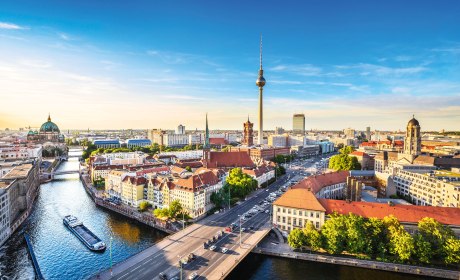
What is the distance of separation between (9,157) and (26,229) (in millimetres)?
116224

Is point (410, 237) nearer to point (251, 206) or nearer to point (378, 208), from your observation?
point (378, 208)

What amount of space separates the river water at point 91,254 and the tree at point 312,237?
137 inches

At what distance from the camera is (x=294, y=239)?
184 feet

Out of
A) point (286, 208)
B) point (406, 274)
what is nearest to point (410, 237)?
point (406, 274)

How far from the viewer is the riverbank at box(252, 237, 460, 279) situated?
4909 centimetres

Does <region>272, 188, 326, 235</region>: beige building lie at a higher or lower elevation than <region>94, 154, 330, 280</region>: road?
higher

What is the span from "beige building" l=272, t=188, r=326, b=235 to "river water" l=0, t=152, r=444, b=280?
32.3 feet

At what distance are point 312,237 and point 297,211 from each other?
26.8 ft

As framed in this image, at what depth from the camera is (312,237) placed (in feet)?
181

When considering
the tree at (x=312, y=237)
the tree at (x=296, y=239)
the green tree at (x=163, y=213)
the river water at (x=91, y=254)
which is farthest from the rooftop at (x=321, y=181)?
the green tree at (x=163, y=213)

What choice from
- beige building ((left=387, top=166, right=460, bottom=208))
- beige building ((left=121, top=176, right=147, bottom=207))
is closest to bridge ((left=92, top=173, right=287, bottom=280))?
beige building ((left=121, top=176, right=147, bottom=207))

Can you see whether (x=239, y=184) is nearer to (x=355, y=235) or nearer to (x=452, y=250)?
(x=355, y=235)

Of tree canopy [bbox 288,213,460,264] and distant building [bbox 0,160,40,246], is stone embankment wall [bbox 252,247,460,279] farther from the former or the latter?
distant building [bbox 0,160,40,246]

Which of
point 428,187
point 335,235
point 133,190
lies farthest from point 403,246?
point 133,190
